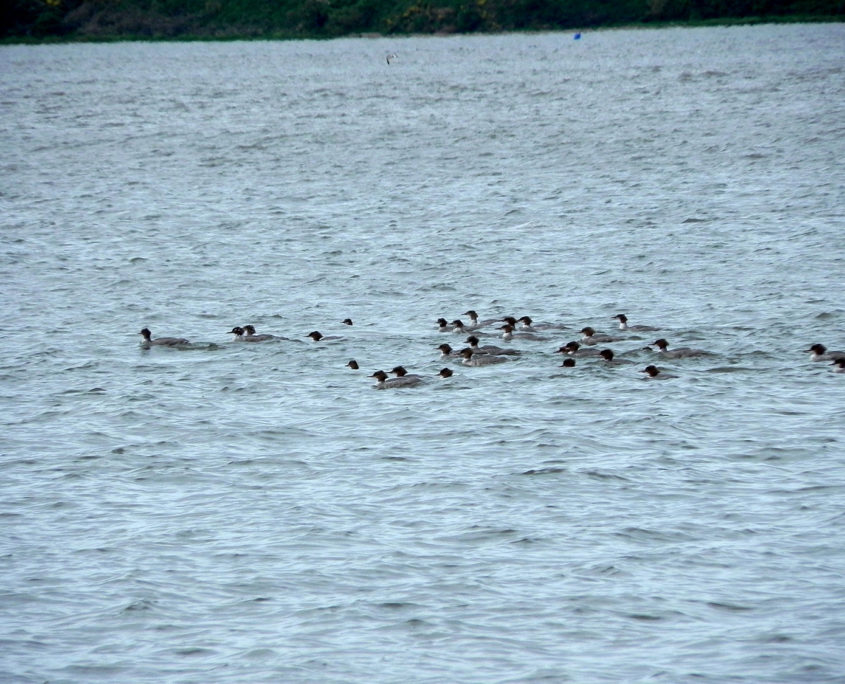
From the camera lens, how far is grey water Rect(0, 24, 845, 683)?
12.6 meters

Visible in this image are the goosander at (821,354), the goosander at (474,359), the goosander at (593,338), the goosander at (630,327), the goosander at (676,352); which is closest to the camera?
the goosander at (821,354)

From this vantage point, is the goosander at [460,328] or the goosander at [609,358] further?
the goosander at [460,328]

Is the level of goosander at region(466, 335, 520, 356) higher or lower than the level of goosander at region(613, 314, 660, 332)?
lower

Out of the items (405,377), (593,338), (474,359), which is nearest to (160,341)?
(405,377)

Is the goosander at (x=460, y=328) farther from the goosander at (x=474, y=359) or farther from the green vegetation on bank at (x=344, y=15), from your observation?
the green vegetation on bank at (x=344, y=15)

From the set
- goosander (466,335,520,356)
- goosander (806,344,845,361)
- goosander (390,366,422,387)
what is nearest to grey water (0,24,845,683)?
goosander (806,344,845,361)

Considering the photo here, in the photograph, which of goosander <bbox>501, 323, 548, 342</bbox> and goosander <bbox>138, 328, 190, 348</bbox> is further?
goosander <bbox>138, 328, 190, 348</bbox>

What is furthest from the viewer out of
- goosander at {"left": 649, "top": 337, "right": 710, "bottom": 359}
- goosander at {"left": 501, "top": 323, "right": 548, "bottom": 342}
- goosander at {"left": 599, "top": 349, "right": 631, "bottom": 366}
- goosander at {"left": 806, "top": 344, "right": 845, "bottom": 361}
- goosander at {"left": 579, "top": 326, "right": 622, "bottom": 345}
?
goosander at {"left": 501, "top": 323, "right": 548, "bottom": 342}

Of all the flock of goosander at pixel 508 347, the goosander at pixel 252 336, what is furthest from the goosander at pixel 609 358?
the goosander at pixel 252 336

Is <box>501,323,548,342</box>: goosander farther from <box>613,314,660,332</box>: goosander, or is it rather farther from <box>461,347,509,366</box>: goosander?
<box>613,314,660,332</box>: goosander

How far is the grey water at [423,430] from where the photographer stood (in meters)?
12.6

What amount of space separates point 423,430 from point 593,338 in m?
4.93

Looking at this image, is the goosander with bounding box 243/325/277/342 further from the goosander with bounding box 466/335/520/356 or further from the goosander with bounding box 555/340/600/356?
the goosander with bounding box 555/340/600/356

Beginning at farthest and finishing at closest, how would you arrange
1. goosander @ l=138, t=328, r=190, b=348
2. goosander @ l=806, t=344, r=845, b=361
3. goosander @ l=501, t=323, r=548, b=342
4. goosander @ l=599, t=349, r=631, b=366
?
goosander @ l=138, t=328, r=190, b=348 → goosander @ l=501, t=323, r=548, b=342 → goosander @ l=599, t=349, r=631, b=366 → goosander @ l=806, t=344, r=845, b=361
